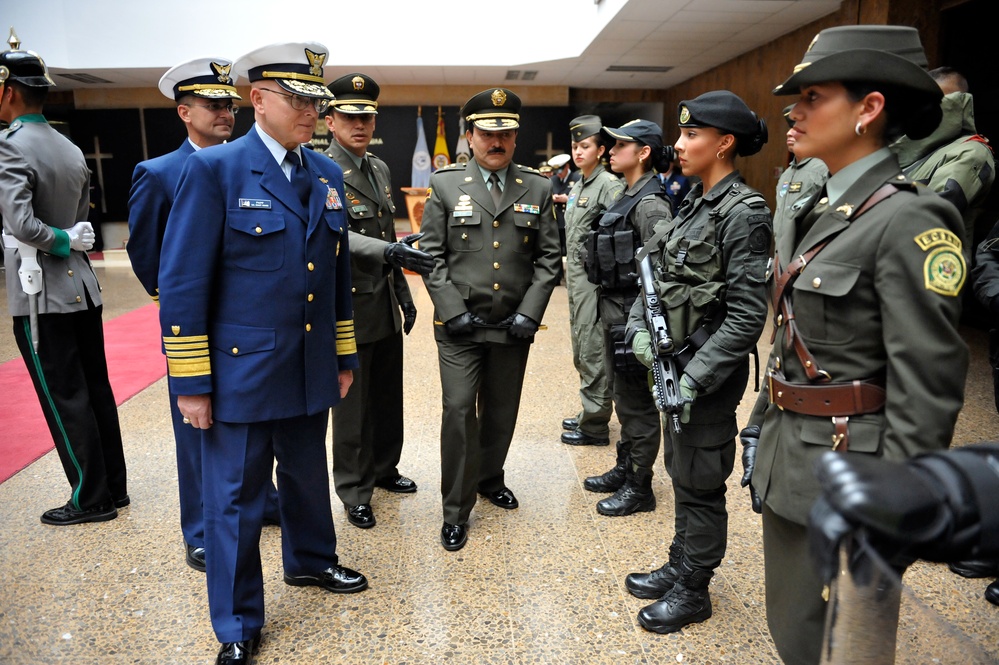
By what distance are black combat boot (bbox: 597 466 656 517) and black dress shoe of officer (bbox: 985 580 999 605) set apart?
3.90ft

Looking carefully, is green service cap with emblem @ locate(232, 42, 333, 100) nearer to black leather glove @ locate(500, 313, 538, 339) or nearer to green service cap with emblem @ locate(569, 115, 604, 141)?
black leather glove @ locate(500, 313, 538, 339)

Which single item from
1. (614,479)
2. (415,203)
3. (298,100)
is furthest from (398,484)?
(415,203)

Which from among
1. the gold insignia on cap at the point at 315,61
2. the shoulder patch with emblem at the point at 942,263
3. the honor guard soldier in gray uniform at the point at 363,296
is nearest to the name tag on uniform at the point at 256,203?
the gold insignia on cap at the point at 315,61

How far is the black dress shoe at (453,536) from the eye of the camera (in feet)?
8.36

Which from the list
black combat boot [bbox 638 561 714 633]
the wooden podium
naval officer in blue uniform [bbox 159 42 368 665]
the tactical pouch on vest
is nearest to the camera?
naval officer in blue uniform [bbox 159 42 368 665]

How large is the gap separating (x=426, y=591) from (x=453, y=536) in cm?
32

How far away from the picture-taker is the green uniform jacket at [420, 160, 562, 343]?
2625 mm

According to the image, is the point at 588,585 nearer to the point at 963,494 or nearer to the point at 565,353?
the point at 963,494

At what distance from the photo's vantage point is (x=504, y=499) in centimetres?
289

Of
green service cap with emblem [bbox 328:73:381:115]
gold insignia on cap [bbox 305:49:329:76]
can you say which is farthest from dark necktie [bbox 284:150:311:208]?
Result: green service cap with emblem [bbox 328:73:381:115]

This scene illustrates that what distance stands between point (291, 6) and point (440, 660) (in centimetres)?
1092

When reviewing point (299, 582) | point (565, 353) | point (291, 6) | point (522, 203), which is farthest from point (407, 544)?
point (291, 6)

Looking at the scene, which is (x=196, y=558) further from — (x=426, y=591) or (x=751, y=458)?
(x=751, y=458)

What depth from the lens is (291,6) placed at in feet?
33.9
